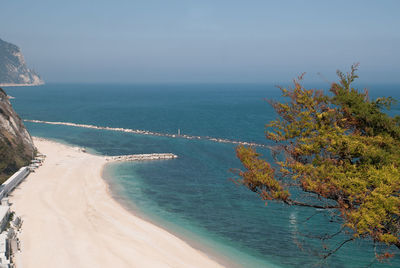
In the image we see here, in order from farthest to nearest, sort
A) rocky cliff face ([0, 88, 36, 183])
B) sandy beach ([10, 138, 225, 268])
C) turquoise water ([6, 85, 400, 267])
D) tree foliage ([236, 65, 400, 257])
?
rocky cliff face ([0, 88, 36, 183]) → turquoise water ([6, 85, 400, 267]) → sandy beach ([10, 138, 225, 268]) → tree foliage ([236, 65, 400, 257])

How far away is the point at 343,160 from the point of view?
15.3 m

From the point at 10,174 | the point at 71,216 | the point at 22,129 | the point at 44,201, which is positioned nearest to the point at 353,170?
the point at 71,216

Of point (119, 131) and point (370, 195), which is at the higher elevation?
point (370, 195)

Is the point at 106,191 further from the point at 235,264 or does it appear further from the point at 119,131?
the point at 119,131

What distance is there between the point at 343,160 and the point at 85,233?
22.0 metres

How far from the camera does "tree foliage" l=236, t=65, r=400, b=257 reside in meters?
13.0

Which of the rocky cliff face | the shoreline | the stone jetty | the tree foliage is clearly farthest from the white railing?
the tree foliage

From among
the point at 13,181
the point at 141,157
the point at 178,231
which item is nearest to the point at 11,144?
the point at 13,181

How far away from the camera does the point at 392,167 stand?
13.5m

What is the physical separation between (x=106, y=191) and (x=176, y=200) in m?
8.50

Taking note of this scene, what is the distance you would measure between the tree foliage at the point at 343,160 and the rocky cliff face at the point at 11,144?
118 feet

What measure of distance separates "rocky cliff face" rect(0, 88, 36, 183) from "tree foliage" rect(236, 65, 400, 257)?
35987mm

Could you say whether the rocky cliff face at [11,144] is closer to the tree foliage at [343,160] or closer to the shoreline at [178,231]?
the shoreline at [178,231]

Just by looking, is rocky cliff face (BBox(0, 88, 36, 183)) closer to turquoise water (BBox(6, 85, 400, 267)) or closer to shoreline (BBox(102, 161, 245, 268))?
turquoise water (BBox(6, 85, 400, 267))
